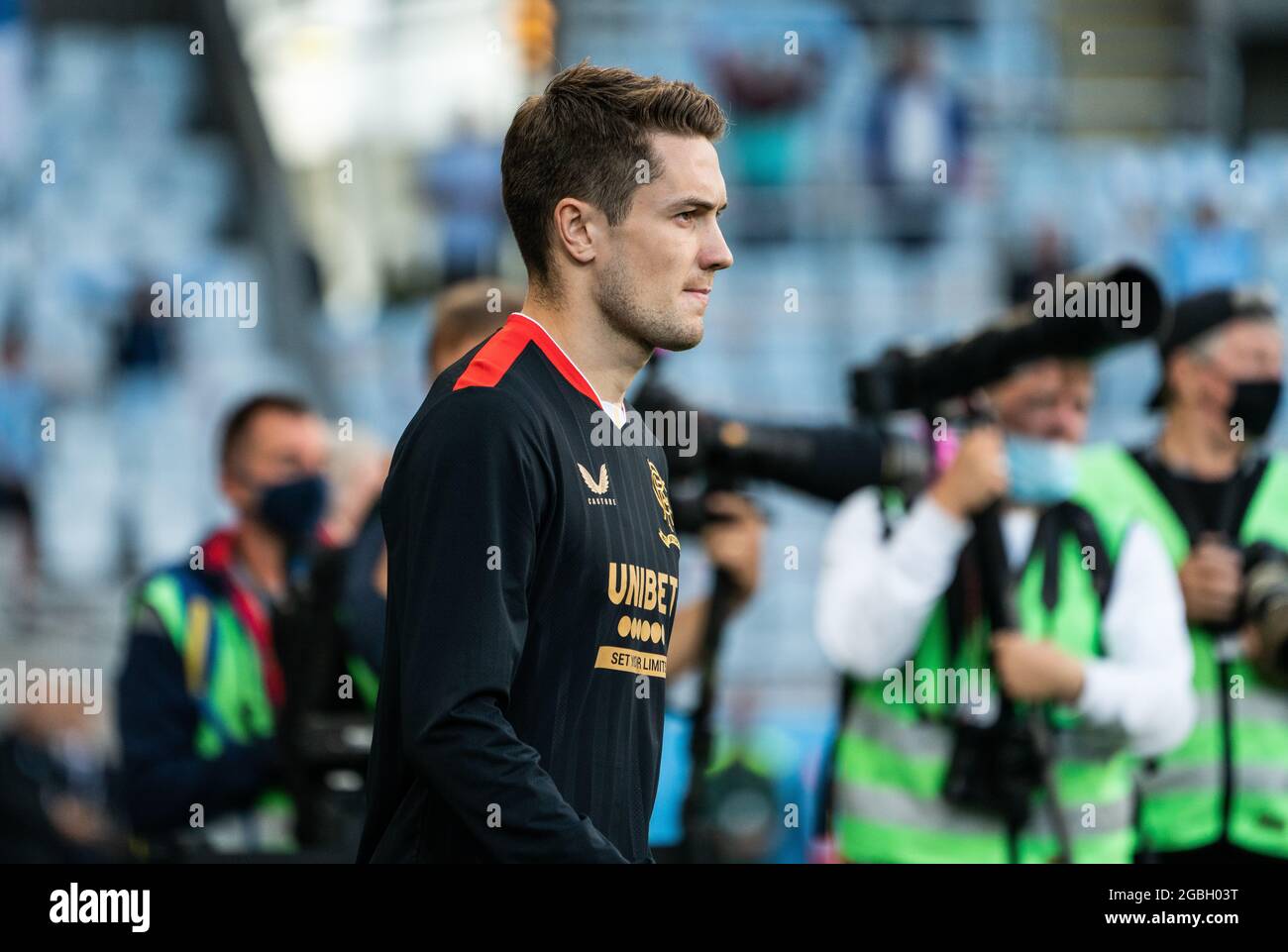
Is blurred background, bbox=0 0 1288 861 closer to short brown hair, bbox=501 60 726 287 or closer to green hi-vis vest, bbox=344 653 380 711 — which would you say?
green hi-vis vest, bbox=344 653 380 711

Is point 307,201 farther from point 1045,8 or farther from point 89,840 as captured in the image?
point 89,840

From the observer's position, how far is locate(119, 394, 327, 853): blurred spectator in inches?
146

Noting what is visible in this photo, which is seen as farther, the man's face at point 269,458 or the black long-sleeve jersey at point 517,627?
the man's face at point 269,458

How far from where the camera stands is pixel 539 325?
2018mm

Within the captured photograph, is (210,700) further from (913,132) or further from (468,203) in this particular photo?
(913,132)

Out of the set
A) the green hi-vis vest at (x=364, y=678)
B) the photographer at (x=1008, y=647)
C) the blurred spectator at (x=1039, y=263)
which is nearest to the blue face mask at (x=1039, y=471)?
the photographer at (x=1008, y=647)

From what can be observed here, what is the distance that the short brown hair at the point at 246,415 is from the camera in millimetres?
4098

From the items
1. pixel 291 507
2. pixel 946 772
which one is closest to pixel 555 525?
pixel 946 772

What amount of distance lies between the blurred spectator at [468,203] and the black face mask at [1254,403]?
4.89 m

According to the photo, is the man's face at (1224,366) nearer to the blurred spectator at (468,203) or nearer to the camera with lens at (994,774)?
the camera with lens at (994,774)

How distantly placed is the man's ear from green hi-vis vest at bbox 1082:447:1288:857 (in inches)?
78.0

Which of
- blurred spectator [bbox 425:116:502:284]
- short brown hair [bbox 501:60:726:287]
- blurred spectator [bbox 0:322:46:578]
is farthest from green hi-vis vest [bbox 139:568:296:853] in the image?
blurred spectator [bbox 425:116:502:284]
